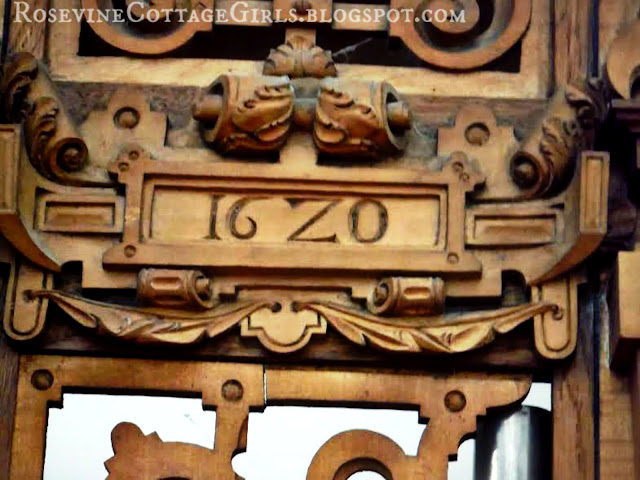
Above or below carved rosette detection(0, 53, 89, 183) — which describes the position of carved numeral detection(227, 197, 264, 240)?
below

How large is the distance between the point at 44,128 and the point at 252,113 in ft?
0.86

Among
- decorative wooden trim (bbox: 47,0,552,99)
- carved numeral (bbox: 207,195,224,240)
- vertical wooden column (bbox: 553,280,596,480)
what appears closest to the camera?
vertical wooden column (bbox: 553,280,596,480)

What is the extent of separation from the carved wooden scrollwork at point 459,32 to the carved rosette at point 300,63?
10cm

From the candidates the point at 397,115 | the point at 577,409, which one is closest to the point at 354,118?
the point at 397,115

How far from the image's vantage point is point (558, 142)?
297 cm

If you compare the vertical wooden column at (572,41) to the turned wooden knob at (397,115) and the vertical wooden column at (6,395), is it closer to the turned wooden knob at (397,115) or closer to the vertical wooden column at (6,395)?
the turned wooden knob at (397,115)

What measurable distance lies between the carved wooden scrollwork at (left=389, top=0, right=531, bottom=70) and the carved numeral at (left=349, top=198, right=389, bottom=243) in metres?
0.22

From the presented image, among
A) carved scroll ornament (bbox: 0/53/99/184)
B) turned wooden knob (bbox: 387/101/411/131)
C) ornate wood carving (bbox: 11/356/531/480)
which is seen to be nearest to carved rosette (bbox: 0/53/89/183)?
carved scroll ornament (bbox: 0/53/99/184)

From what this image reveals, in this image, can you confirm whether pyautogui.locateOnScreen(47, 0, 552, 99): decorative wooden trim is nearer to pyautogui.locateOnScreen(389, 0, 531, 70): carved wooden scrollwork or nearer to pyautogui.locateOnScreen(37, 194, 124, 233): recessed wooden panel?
pyautogui.locateOnScreen(389, 0, 531, 70): carved wooden scrollwork

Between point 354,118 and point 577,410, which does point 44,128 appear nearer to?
point 354,118

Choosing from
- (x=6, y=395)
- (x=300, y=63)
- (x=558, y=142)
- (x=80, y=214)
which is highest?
(x=300, y=63)

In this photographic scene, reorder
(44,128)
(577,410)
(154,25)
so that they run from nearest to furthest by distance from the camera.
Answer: (577,410)
(44,128)
(154,25)

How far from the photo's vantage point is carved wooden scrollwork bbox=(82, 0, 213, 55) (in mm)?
3096

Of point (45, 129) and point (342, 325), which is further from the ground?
point (45, 129)
